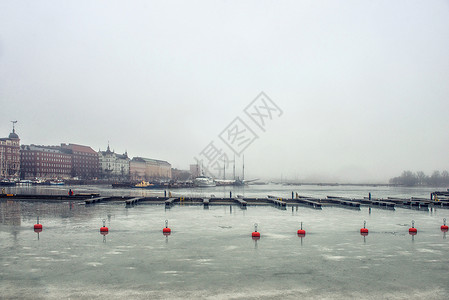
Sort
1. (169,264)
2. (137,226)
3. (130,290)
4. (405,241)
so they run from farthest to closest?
(137,226), (405,241), (169,264), (130,290)

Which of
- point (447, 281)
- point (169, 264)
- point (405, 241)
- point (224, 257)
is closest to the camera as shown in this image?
point (447, 281)

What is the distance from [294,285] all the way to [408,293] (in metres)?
4.21

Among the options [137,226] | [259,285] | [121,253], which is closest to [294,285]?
[259,285]

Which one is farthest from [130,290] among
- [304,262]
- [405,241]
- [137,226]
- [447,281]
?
[405,241]

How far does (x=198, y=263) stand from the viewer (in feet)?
58.1

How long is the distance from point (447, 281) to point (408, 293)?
2864 mm

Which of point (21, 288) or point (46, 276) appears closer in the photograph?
point (21, 288)

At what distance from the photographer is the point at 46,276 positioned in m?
15.3

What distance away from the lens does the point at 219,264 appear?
17.6m

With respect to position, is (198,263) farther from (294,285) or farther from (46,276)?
(46,276)

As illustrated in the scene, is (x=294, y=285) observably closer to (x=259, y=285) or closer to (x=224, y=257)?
(x=259, y=285)

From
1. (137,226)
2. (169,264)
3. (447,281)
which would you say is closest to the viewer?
(447,281)

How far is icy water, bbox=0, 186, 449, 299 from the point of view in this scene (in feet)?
44.6

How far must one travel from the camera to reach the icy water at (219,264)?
535 inches
